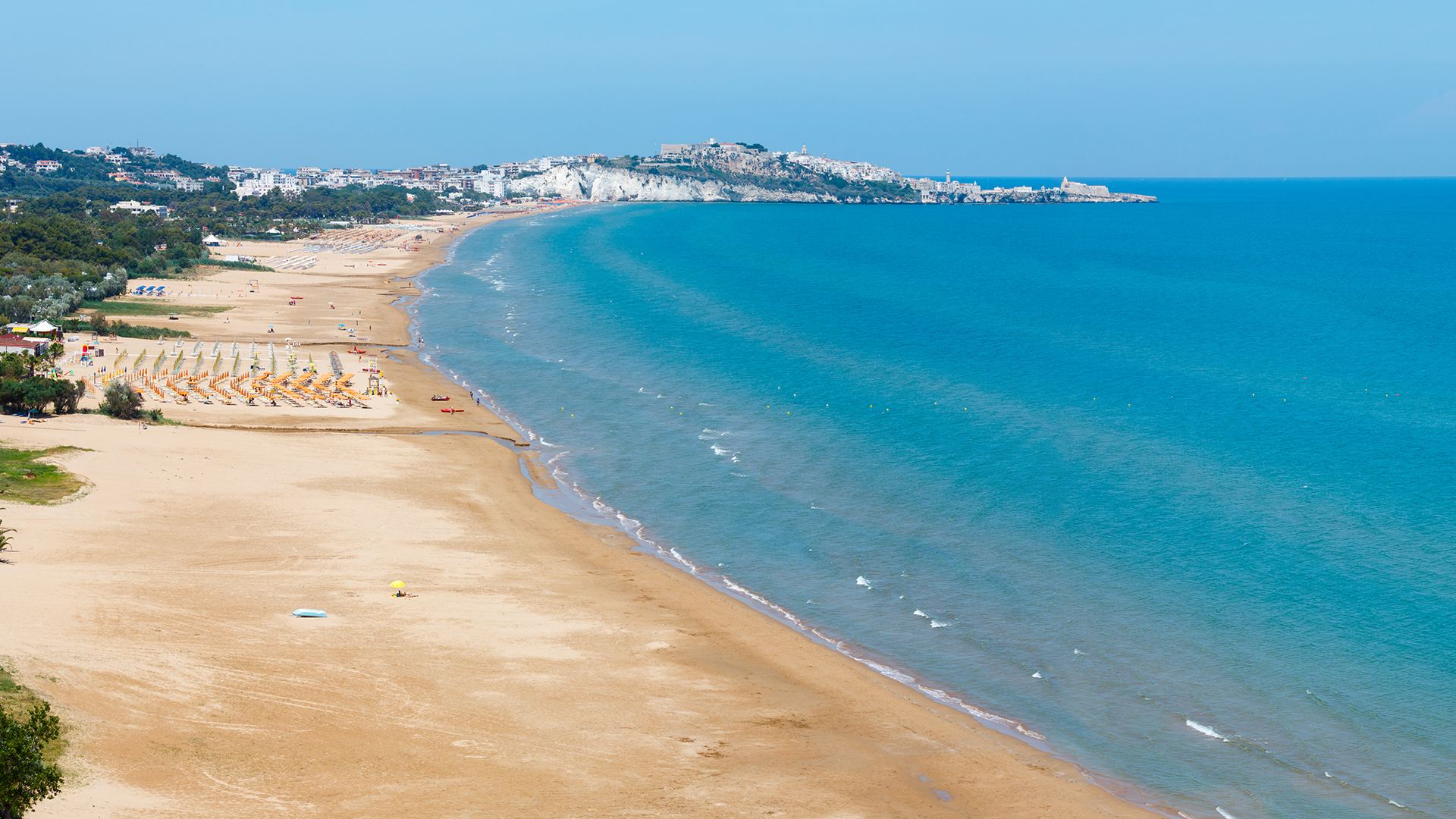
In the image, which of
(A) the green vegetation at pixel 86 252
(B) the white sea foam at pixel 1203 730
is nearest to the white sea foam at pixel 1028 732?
(B) the white sea foam at pixel 1203 730

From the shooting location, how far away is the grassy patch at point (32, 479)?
36.2m

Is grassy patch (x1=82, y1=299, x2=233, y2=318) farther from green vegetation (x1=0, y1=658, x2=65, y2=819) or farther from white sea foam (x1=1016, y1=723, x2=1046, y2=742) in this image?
white sea foam (x1=1016, y1=723, x2=1046, y2=742)

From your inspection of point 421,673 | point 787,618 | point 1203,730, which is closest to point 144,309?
point 421,673

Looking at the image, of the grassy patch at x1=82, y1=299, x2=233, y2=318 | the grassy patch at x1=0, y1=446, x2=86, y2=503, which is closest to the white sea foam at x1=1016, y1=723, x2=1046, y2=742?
the grassy patch at x1=0, y1=446, x2=86, y2=503

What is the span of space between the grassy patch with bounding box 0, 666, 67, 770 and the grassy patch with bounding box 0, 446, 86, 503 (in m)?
14.9

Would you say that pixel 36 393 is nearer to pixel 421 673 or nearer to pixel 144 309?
pixel 421 673

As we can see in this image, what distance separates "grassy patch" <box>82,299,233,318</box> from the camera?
8270cm

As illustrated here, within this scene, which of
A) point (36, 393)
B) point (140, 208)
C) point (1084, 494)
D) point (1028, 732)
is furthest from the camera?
point (140, 208)

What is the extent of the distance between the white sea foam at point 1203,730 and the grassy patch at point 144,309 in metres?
78.7

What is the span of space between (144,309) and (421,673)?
237ft

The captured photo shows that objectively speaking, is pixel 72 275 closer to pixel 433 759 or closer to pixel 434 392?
pixel 434 392

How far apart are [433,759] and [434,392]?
40.5 metres

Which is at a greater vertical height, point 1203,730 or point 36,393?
point 36,393

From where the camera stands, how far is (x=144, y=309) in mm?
85875
